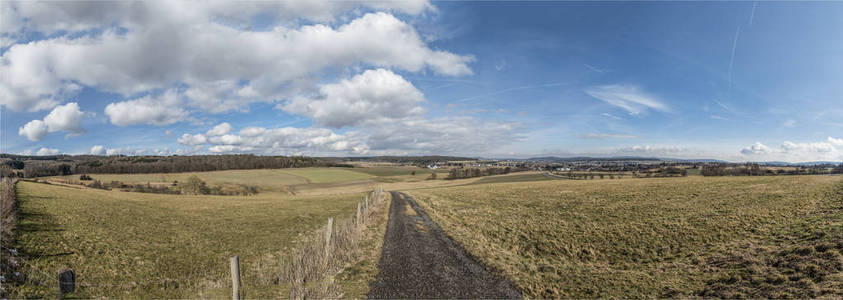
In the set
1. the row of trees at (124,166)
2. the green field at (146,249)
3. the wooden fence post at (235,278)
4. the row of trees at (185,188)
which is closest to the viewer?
the wooden fence post at (235,278)

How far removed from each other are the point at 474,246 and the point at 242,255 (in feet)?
39.7

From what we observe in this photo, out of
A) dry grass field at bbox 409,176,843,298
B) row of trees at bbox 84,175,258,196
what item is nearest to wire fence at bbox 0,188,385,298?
dry grass field at bbox 409,176,843,298

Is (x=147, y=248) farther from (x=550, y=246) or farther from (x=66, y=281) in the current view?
(x=550, y=246)

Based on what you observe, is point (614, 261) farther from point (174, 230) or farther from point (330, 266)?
point (174, 230)

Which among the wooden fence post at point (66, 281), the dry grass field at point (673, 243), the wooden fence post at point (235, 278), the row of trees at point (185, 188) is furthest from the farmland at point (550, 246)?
the row of trees at point (185, 188)

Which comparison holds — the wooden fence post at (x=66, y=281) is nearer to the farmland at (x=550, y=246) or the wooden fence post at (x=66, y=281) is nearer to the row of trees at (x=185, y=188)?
the farmland at (x=550, y=246)

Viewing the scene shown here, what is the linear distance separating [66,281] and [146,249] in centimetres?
915

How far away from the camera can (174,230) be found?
21547mm

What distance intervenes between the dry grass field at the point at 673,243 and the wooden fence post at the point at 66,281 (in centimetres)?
1334

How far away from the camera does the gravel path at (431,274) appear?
31.1 feet

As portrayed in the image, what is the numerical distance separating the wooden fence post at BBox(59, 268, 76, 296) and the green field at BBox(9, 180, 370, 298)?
0.32 meters

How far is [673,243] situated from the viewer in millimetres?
15742

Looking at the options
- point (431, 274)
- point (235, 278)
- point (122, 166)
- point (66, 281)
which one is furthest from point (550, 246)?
point (122, 166)

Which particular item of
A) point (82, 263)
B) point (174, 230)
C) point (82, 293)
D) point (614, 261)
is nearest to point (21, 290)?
point (82, 293)
